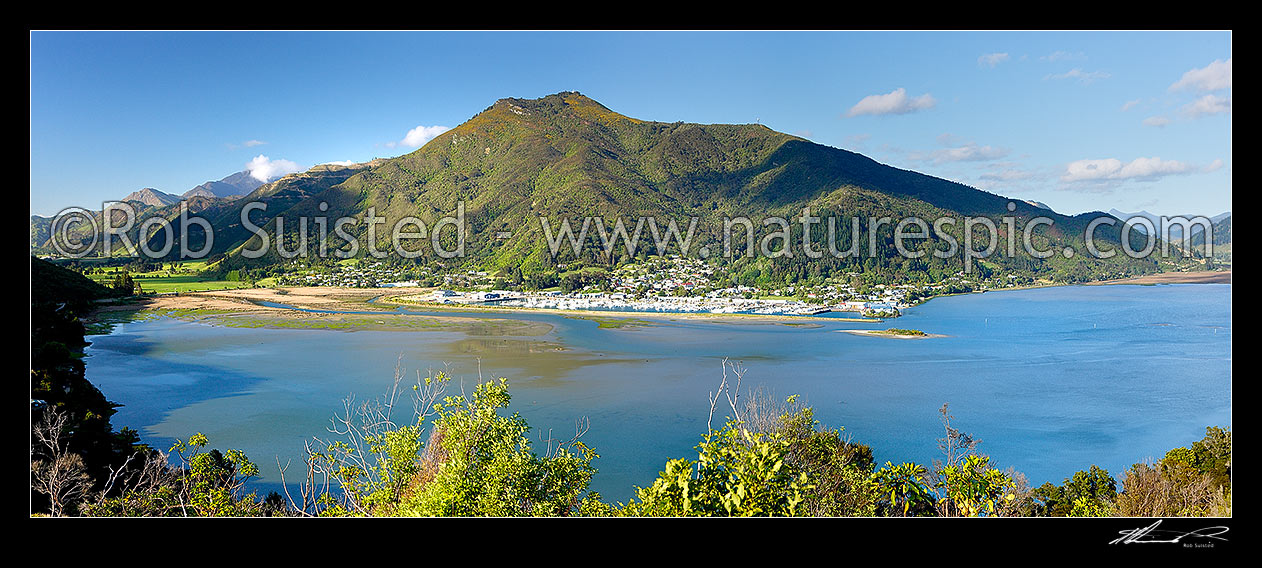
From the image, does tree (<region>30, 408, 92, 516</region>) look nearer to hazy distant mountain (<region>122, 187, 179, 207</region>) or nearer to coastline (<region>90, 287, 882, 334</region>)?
hazy distant mountain (<region>122, 187, 179, 207</region>)

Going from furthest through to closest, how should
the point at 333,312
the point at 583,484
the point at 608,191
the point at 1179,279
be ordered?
the point at 608,191
the point at 333,312
the point at 1179,279
the point at 583,484

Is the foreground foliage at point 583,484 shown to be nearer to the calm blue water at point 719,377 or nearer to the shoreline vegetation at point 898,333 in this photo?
the calm blue water at point 719,377

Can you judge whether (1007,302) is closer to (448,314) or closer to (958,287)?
(958,287)
